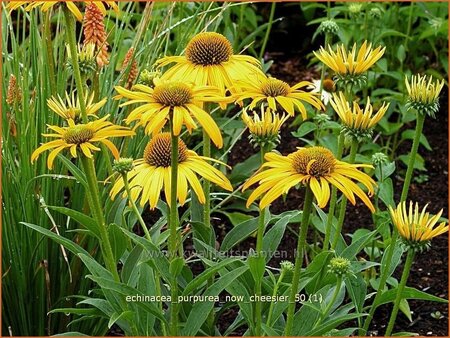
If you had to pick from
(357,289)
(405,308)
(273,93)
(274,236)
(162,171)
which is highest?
(273,93)

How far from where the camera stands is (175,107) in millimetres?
1217

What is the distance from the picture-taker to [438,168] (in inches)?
112

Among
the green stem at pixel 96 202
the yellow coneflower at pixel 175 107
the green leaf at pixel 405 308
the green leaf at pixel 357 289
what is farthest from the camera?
the green leaf at pixel 405 308

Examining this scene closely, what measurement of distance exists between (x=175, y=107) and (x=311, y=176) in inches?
9.0

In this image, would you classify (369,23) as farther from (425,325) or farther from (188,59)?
(188,59)

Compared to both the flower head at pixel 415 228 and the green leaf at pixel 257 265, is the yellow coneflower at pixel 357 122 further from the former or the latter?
the green leaf at pixel 257 265

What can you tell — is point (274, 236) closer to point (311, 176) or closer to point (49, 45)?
point (311, 176)

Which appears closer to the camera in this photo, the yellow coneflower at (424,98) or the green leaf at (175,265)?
the green leaf at (175,265)

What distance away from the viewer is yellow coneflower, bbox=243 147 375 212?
3.93 feet

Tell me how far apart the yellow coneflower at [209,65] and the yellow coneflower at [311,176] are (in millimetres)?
227

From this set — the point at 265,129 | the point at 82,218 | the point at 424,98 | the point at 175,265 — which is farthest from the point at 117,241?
the point at 424,98

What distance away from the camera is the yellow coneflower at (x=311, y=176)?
3.93 feet

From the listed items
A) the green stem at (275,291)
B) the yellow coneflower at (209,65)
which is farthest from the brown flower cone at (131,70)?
the green stem at (275,291)

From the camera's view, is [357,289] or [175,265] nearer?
[175,265]
